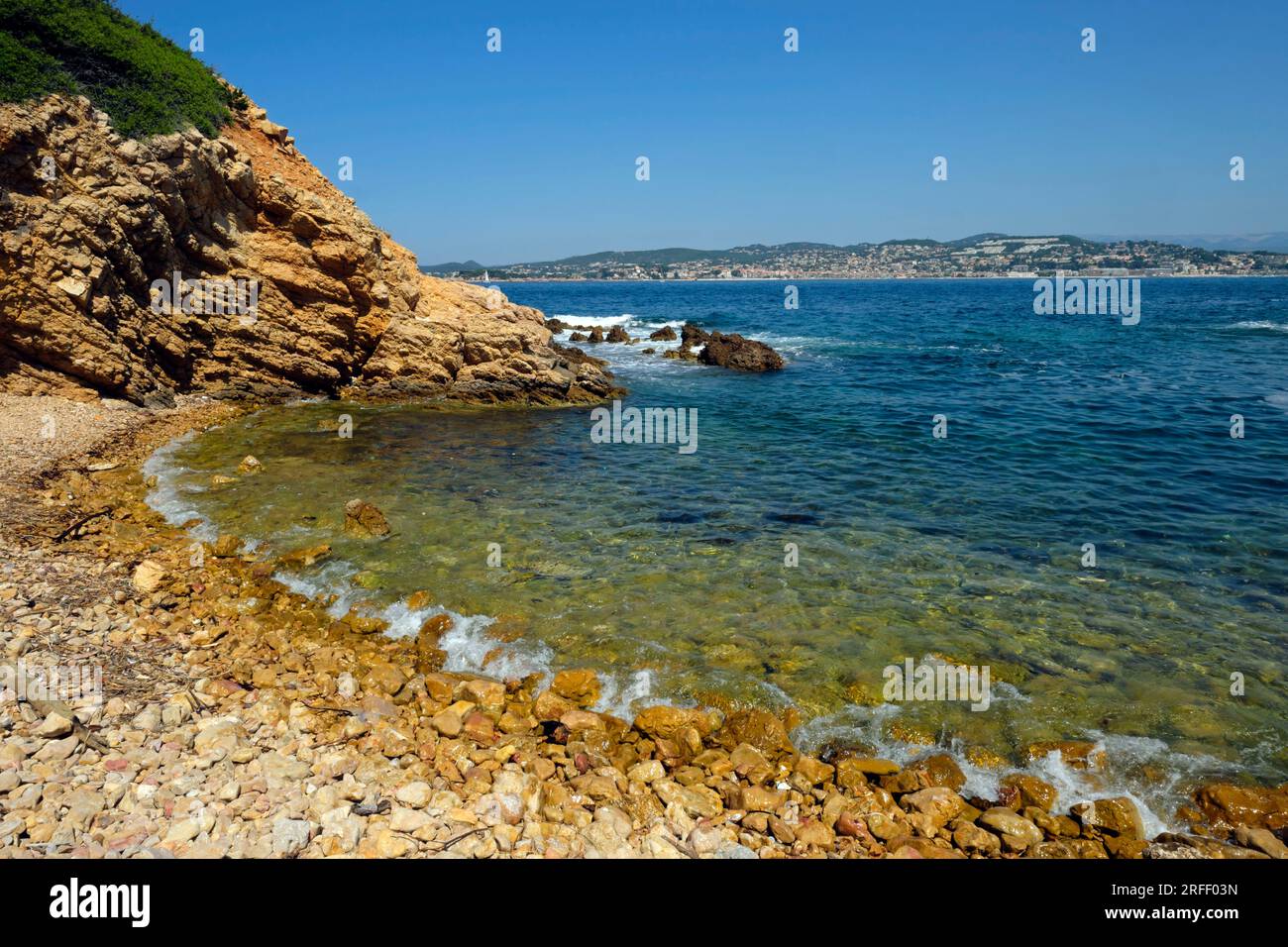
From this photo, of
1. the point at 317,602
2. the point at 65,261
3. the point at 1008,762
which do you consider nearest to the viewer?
the point at 1008,762

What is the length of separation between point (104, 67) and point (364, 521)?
18.5m

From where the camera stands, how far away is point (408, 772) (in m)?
7.05

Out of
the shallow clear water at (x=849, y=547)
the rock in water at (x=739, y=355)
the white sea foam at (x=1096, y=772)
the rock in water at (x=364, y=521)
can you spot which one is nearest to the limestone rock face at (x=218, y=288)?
the shallow clear water at (x=849, y=547)

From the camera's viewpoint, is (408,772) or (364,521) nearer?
(408,772)

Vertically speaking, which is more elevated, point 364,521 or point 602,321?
→ point 602,321

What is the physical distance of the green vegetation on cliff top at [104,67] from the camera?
1848 cm

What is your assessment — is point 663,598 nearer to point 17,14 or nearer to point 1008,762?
point 1008,762

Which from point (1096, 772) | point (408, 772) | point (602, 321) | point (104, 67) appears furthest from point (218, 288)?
point (602, 321)

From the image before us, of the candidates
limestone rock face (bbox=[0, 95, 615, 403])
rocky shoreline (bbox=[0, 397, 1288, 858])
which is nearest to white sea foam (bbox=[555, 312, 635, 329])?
limestone rock face (bbox=[0, 95, 615, 403])

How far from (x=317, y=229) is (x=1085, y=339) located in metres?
50.7

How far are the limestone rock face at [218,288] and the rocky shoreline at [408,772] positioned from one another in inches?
464

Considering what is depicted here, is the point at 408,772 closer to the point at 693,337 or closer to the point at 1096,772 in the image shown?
the point at 1096,772
